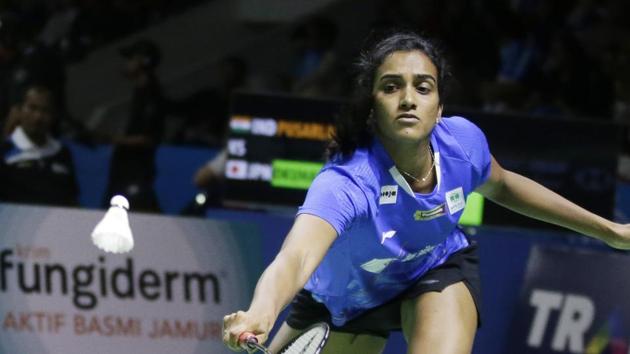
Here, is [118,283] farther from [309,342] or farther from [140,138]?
[309,342]

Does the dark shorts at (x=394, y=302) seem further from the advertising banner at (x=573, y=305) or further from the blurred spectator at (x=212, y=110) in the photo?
the blurred spectator at (x=212, y=110)

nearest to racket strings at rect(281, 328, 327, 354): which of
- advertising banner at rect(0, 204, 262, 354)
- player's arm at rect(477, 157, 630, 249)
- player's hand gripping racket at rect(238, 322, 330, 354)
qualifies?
player's hand gripping racket at rect(238, 322, 330, 354)

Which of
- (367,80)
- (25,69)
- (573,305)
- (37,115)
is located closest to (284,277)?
(367,80)

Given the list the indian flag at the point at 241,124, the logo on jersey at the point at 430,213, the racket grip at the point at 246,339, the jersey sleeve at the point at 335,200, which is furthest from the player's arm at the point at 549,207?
the indian flag at the point at 241,124

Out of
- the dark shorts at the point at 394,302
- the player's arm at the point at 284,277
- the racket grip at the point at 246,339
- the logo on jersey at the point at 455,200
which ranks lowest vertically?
the dark shorts at the point at 394,302

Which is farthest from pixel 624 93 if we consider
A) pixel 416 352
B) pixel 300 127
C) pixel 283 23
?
pixel 416 352

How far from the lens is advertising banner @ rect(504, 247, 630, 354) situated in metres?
7.11

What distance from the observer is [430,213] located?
4.29 m

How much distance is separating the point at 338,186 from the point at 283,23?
7.17 metres

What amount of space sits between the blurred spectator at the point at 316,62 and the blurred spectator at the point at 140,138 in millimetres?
1013

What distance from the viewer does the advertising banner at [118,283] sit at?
21.5 feet

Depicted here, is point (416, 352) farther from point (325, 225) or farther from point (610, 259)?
point (610, 259)

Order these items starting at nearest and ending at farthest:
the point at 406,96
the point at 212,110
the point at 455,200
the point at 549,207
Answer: the point at 406,96, the point at 455,200, the point at 549,207, the point at 212,110

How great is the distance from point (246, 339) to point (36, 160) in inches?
186
